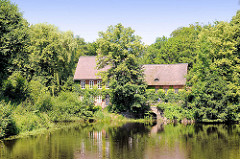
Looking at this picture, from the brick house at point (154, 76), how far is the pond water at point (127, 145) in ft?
54.7

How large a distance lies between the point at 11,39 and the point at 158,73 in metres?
28.6

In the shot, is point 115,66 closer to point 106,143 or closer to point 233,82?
point 233,82

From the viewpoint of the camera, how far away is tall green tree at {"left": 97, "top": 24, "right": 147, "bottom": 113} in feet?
148

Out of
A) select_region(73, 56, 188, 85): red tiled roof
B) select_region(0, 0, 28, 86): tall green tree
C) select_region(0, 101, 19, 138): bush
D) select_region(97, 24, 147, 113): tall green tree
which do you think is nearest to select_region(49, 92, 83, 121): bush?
select_region(97, 24, 147, 113): tall green tree

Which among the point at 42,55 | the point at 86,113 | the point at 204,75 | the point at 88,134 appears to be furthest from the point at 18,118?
the point at 204,75

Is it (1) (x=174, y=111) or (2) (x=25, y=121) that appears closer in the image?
(2) (x=25, y=121)

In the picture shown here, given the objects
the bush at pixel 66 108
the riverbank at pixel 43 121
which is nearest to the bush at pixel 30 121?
the riverbank at pixel 43 121

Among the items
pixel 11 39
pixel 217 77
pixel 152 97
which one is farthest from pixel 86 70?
pixel 217 77

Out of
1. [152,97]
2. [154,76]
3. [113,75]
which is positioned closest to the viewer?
[113,75]

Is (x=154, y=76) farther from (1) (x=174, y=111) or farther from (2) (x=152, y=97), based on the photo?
(1) (x=174, y=111)

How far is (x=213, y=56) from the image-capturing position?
143ft

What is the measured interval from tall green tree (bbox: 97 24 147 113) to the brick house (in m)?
6.03

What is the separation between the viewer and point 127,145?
26.8m

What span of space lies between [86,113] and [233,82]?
22.3m
